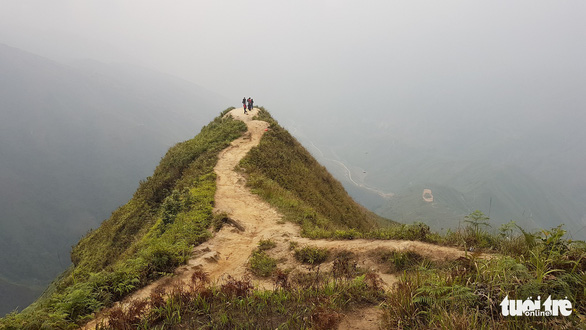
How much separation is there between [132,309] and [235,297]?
1930 mm

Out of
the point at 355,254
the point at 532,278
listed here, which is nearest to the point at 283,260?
the point at 355,254

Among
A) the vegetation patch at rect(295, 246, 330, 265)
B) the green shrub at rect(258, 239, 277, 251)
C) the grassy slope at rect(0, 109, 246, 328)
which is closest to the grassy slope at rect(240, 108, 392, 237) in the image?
the green shrub at rect(258, 239, 277, 251)

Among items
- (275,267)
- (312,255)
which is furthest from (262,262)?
(312,255)

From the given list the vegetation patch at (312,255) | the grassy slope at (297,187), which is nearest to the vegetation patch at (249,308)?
the vegetation patch at (312,255)

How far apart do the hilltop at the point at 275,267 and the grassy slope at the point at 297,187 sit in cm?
16

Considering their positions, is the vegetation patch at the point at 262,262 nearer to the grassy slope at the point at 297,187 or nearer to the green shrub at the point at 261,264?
the green shrub at the point at 261,264

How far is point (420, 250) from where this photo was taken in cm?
810

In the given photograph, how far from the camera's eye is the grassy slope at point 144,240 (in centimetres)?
620

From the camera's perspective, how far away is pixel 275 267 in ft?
28.9

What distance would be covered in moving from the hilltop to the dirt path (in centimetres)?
5

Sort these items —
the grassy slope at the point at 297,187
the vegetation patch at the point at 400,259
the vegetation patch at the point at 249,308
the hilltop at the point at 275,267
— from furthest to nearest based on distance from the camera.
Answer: the grassy slope at the point at 297,187 → the vegetation patch at the point at 400,259 → the vegetation patch at the point at 249,308 → the hilltop at the point at 275,267

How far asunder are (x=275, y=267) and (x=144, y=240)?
685 cm

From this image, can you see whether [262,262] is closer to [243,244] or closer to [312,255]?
[312,255]

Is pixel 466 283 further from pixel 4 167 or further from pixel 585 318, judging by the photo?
pixel 4 167
